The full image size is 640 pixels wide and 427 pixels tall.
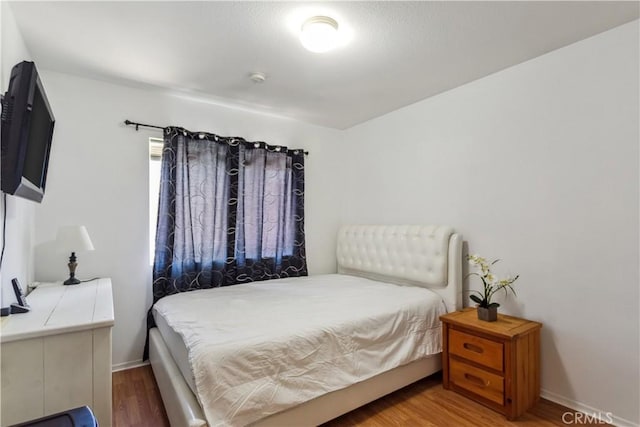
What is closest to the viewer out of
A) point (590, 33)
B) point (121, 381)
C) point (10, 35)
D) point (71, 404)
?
point (71, 404)

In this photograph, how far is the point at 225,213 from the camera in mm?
→ 3268

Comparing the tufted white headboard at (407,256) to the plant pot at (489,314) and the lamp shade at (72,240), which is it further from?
the lamp shade at (72,240)

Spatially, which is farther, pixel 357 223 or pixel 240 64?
pixel 357 223

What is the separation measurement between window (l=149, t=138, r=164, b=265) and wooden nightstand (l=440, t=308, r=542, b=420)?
2.62 m

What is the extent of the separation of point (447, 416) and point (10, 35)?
3.50 m

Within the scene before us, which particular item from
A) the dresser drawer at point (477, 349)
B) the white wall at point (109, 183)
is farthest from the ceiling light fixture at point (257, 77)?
the dresser drawer at point (477, 349)

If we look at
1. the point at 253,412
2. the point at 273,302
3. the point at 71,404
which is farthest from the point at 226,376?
the point at 273,302

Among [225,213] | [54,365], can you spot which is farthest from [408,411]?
[225,213]

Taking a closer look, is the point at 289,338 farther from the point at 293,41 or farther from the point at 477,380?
the point at 293,41

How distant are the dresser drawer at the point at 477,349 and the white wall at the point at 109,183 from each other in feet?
8.65

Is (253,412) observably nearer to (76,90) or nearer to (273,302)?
(273,302)

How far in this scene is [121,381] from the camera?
2.59m

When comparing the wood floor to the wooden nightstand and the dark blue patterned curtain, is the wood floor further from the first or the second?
the dark blue patterned curtain

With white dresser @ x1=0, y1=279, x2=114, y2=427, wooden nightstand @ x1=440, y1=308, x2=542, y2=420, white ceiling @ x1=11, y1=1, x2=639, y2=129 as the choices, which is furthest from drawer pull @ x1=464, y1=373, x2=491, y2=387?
white ceiling @ x1=11, y1=1, x2=639, y2=129
